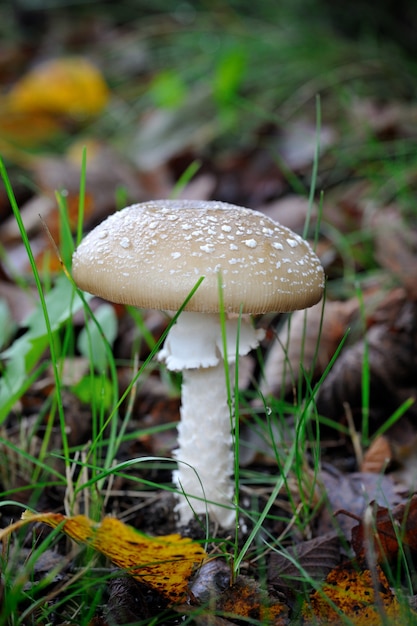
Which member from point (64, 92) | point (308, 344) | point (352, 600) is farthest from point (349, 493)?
point (64, 92)

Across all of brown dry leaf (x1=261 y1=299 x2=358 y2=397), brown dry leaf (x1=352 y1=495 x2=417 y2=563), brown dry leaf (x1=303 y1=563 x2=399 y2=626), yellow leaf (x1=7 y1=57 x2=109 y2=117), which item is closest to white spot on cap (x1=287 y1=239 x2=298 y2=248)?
brown dry leaf (x1=352 y1=495 x2=417 y2=563)

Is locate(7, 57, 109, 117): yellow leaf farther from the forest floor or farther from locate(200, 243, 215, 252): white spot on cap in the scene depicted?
locate(200, 243, 215, 252): white spot on cap

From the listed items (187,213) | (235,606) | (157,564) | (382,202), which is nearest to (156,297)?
(187,213)

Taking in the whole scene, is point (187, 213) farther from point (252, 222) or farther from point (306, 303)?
point (306, 303)

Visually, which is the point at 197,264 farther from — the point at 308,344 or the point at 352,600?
the point at 308,344

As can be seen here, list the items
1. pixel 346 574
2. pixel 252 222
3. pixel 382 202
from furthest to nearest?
pixel 382 202 < pixel 252 222 < pixel 346 574

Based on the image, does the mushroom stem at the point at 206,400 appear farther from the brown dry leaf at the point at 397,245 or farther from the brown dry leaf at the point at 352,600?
the brown dry leaf at the point at 397,245
